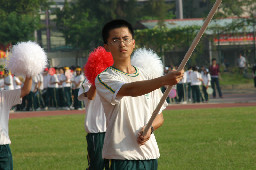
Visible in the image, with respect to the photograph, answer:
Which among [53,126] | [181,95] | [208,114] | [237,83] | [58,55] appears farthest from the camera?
[58,55]

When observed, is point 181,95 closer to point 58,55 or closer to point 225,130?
point 225,130

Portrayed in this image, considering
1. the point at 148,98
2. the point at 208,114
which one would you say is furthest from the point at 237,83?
the point at 148,98

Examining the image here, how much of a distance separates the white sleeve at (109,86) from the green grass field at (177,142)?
459cm

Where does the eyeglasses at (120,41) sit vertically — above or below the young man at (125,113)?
above

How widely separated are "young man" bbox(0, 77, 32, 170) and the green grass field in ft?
10.9

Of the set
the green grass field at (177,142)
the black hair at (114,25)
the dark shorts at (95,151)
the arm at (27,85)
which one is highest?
the black hair at (114,25)

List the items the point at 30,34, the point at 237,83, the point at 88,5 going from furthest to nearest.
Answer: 1. the point at 88,5
2. the point at 30,34
3. the point at 237,83

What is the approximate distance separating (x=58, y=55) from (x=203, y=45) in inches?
1139

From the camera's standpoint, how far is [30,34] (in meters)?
42.6

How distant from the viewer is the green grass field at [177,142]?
9.73m

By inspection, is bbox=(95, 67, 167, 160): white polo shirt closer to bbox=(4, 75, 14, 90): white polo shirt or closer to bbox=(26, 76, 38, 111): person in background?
bbox=(4, 75, 14, 90): white polo shirt

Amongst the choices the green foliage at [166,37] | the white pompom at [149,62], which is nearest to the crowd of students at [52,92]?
the green foliage at [166,37]

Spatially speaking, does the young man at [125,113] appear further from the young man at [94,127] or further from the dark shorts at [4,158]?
the young man at [94,127]

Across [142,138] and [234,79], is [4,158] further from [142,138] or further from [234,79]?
[234,79]
